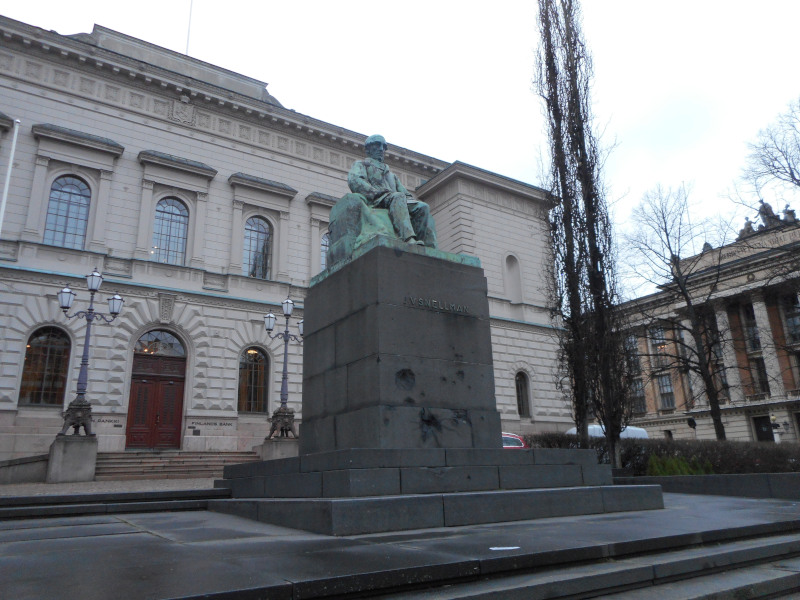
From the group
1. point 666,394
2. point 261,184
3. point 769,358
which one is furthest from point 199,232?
point 666,394

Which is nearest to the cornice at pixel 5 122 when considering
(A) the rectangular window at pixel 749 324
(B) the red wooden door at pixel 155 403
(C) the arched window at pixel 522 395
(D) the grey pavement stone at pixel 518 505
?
(B) the red wooden door at pixel 155 403

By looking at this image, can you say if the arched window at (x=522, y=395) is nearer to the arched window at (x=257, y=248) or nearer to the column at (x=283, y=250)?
the column at (x=283, y=250)

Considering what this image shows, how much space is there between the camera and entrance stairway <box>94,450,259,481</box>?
17.2 meters

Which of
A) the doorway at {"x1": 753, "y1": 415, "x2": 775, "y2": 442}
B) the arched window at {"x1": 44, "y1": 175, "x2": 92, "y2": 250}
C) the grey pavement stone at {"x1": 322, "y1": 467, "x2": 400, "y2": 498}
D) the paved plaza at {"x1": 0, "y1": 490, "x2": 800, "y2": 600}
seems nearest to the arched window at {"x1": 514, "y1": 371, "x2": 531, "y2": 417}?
the arched window at {"x1": 44, "y1": 175, "x2": 92, "y2": 250}

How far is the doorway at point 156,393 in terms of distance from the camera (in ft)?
70.5

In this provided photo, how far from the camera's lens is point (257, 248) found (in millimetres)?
26125

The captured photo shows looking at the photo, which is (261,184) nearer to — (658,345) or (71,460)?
(71,460)

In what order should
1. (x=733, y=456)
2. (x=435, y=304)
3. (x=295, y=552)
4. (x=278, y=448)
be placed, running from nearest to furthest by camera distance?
(x=295, y=552)
(x=435, y=304)
(x=733, y=456)
(x=278, y=448)

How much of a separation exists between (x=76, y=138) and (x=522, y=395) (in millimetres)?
→ 23958

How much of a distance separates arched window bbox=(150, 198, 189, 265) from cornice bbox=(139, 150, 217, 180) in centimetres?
142

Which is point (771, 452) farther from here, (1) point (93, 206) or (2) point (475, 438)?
(1) point (93, 206)

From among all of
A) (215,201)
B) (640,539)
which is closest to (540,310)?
(215,201)

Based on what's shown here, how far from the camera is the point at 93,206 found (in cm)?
2244

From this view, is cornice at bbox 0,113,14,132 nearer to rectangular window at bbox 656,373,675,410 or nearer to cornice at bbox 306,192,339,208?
cornice at bbox 306,192,339,208
